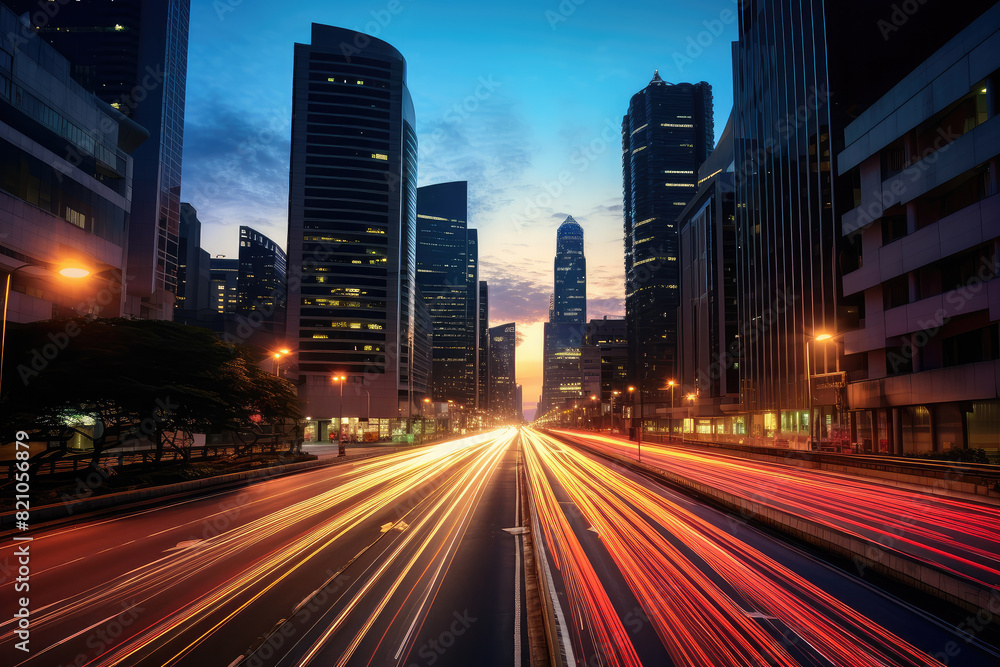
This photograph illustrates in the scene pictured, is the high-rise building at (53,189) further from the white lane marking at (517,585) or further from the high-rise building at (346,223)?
the high-rise building at (346,223)

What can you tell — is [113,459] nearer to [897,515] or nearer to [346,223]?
[897,515]

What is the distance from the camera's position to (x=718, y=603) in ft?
32.1

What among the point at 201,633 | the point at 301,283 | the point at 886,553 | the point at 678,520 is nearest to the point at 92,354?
the point at 201,633

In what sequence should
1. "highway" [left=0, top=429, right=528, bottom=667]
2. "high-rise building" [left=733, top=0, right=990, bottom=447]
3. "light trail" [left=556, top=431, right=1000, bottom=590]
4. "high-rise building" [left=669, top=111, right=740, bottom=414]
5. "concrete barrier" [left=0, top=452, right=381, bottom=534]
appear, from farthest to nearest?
1. "high-rise building" [left=669, top=111, right=740, bottom=414]
2. "high-rise building" [left=733, top=0, right=990, bottom=447]
3. "concrete barrier" [left=0, top=452, right=381, bottom=534]
4. "light trail" [left=556, top=431, right=1000, bottom=590]
5. "highway" [left=0, top=429, right=528, bottom=667]

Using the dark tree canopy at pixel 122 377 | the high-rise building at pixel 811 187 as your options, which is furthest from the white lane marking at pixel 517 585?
the high-rise building at pixel 811 187

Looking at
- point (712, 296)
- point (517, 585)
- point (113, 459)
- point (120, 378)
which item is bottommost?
point (113, 459)

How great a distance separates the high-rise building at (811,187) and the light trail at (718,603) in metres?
37.0

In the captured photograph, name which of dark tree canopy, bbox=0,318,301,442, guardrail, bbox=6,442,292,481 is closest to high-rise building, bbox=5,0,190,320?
guardrail, bbox=6,442,292,481

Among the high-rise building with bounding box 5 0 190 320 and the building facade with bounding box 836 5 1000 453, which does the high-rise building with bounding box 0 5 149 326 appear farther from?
the high-rise building with bounding box 5 0 190 320

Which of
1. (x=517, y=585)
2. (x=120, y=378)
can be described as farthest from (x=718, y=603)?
(x=120, y=378)

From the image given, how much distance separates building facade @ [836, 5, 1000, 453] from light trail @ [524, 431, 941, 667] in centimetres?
2948

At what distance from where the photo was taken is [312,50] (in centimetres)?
13688

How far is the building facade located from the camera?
113 ft

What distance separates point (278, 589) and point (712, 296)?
102 meters
